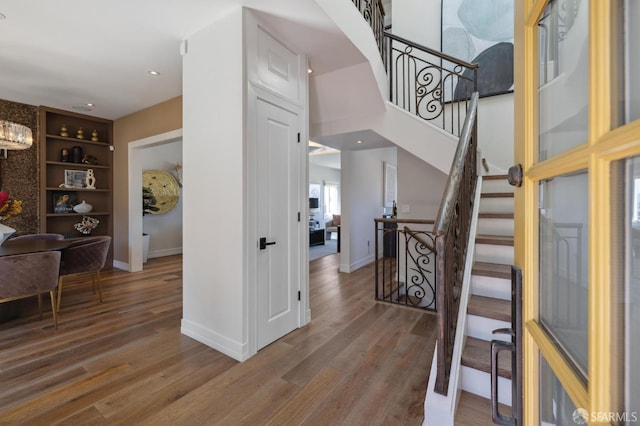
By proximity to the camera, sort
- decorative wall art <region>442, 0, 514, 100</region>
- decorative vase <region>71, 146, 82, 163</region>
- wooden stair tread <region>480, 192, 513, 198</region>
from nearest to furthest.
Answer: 1. wooden stair tread <region>480, 192, 513, 198</region>
2. decorative wall art <region>442, 0, 514, 100</region>
3. decorative vase <region>71, 146, 82, 163</region>

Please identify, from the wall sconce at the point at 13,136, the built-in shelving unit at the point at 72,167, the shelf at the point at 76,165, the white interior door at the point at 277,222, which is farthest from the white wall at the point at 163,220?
the white interior door at the point at 277,222

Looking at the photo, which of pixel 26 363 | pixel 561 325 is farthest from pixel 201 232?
pixel 561 325

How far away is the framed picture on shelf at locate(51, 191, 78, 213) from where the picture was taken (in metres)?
4.76

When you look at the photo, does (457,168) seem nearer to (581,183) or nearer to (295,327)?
(581,183)

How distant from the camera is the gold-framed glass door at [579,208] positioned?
1.21ft

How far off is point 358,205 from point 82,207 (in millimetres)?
4872

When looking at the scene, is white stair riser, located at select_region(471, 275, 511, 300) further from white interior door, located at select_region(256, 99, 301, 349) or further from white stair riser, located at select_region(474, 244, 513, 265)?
white interior door, located at select_region(256, 99, 301, 349)

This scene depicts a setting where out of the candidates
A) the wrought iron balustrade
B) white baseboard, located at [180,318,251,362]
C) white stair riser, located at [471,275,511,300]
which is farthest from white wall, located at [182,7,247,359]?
white stair riser, located at [471,275,511,300]

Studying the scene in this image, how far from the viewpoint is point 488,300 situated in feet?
6.10

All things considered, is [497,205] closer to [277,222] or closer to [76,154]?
[277,222]

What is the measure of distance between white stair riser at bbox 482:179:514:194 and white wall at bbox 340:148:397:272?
255cm

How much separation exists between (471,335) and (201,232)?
224 centimetres

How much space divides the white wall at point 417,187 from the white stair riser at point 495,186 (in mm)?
1199

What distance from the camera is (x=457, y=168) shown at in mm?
1478
